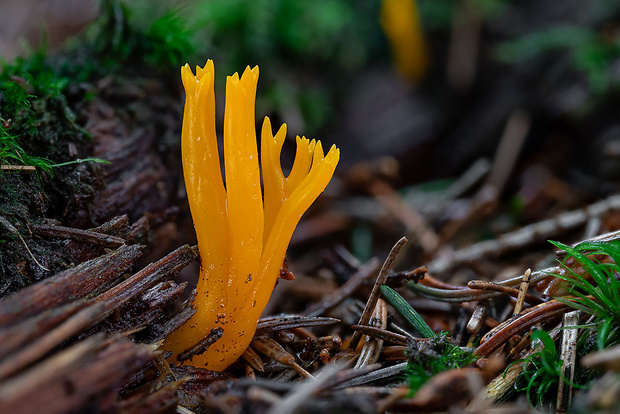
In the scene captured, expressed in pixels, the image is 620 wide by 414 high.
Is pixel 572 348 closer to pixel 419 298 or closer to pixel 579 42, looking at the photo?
pixel 419 298

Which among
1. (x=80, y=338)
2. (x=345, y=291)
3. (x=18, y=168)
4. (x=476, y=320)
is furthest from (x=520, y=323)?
(x=18, y=168)

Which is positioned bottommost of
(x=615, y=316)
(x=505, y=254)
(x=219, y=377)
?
(x=505, y=254)

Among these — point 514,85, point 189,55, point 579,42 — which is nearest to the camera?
point 189,55

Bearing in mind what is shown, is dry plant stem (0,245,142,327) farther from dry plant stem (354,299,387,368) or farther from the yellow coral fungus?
dry plant stem (354,299,387,368)

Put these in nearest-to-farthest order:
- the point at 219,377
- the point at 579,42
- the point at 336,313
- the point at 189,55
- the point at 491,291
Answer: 1. the point at 219,377
2. the point at 491,291
3. the point at 336,313
4. the point at 189,55
5. the point at 579,42

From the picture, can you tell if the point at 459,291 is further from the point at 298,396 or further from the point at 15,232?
the point at 15,232

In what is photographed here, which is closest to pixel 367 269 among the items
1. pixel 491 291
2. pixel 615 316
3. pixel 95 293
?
pixel 491 291

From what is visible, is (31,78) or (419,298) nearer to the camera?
(31,78)
